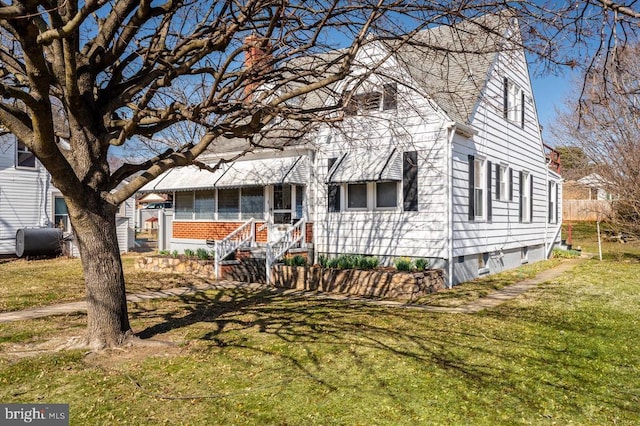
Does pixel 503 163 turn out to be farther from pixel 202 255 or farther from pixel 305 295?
pixel 202 255

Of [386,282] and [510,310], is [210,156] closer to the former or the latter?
[386,282]

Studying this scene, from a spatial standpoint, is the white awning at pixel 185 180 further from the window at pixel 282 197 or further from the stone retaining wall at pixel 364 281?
the stone retaining wall at pixel 364 281

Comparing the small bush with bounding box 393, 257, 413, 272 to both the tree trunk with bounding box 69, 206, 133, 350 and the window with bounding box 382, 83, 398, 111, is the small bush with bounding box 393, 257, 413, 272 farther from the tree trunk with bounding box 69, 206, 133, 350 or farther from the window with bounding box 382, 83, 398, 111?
the tree trunk with bounding box 69, 206, 133, 350

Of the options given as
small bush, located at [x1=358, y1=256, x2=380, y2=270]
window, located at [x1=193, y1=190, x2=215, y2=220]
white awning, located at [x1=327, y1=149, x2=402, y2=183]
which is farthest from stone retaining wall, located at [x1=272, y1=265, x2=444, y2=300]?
window, located at [x1=193, y1=190, x2=215, y2=220]

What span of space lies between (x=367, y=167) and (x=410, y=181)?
1291mm

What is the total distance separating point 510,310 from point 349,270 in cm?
416

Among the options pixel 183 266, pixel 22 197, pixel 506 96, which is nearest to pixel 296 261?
pixel 183 266

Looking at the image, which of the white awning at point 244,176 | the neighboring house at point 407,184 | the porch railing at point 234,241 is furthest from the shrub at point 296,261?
the white awning at point 244,176

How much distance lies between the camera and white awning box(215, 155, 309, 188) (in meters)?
15.1

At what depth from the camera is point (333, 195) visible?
1497 cm

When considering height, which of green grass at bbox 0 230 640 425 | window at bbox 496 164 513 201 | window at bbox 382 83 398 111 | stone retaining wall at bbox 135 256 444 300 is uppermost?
window at bbox 382 83 398 111

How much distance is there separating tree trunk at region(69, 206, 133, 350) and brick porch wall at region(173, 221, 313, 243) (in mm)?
9243

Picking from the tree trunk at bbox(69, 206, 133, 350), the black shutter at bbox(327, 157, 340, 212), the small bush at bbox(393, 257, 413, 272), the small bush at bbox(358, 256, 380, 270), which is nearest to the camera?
the tree trunk at bbox(69, 206, 133, 350)

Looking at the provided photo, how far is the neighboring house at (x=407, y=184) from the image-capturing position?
42.6 ft
